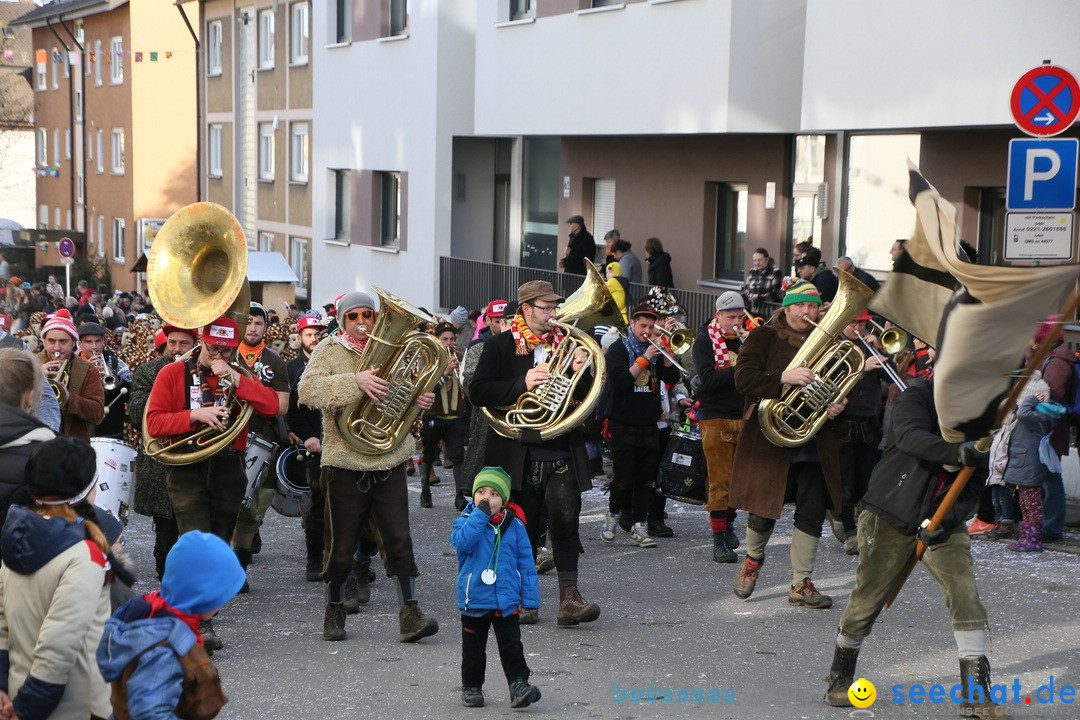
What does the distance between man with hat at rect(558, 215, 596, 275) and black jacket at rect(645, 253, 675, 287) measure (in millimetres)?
1201

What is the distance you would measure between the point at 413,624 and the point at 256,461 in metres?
2.02

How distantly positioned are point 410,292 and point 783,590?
17.3 meters

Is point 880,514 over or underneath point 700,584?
over

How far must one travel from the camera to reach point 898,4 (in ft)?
44.4

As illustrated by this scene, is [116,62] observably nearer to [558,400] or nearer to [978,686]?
[558,400]

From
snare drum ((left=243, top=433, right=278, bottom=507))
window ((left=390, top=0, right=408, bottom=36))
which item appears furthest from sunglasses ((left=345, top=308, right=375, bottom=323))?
window ((left=390, top=0, right=408, bottom=36))

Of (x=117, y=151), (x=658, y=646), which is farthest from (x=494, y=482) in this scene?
(x=117, y=151)

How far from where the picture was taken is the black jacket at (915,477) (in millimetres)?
6070

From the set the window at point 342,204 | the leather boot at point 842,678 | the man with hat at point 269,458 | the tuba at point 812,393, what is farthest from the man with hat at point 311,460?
the window at point 342,204

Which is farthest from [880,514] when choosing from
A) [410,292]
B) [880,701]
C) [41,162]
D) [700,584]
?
[41,162]

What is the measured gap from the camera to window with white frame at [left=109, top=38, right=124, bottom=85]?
46.4m

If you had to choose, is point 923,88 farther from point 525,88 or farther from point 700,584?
point 525,88

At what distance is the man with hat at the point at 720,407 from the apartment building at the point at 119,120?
112ft

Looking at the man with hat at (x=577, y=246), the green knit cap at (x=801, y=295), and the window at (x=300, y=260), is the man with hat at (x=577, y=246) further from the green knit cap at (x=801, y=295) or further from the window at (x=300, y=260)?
the window at (x=300, y=260)
